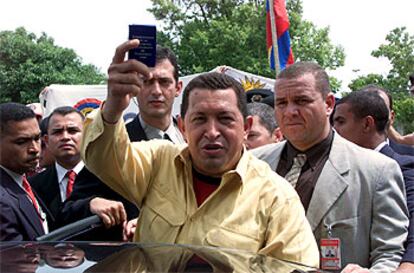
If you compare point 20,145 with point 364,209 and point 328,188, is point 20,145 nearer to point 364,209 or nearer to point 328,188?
point 328,188

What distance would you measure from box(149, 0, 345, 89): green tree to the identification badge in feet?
86.2

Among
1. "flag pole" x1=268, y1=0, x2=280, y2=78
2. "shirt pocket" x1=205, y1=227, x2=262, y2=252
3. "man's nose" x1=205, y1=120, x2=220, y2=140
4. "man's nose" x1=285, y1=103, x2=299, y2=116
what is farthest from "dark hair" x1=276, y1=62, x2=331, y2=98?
"flag pole" x1=268, y1=0, x2=280, y2=78

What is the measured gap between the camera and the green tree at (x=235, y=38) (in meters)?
30.0

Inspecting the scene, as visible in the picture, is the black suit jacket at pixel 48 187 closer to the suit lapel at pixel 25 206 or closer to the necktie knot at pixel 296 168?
the suit lapel at pixel 25 206

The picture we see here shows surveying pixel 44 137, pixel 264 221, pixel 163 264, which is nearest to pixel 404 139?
pixel 44 137

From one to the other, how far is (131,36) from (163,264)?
96 cm

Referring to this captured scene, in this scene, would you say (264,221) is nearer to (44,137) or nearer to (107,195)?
(107,195)

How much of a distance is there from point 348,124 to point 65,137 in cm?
216

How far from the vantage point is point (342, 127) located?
166 inches

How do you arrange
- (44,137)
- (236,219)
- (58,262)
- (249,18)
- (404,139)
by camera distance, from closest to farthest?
1. (58,262)
2. (236,219)
3. (44,137)
4. (404,139)
5. (249,18)

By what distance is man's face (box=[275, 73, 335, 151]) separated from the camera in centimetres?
323

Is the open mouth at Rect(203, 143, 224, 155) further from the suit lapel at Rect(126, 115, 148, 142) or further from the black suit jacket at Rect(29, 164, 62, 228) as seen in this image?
the black suit jacket at Rect(29, 164, 62, 228)

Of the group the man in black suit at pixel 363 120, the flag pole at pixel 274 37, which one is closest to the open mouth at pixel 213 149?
the man in black suit at pixel 363 120

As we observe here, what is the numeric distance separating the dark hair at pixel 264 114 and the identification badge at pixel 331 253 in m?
1.72
